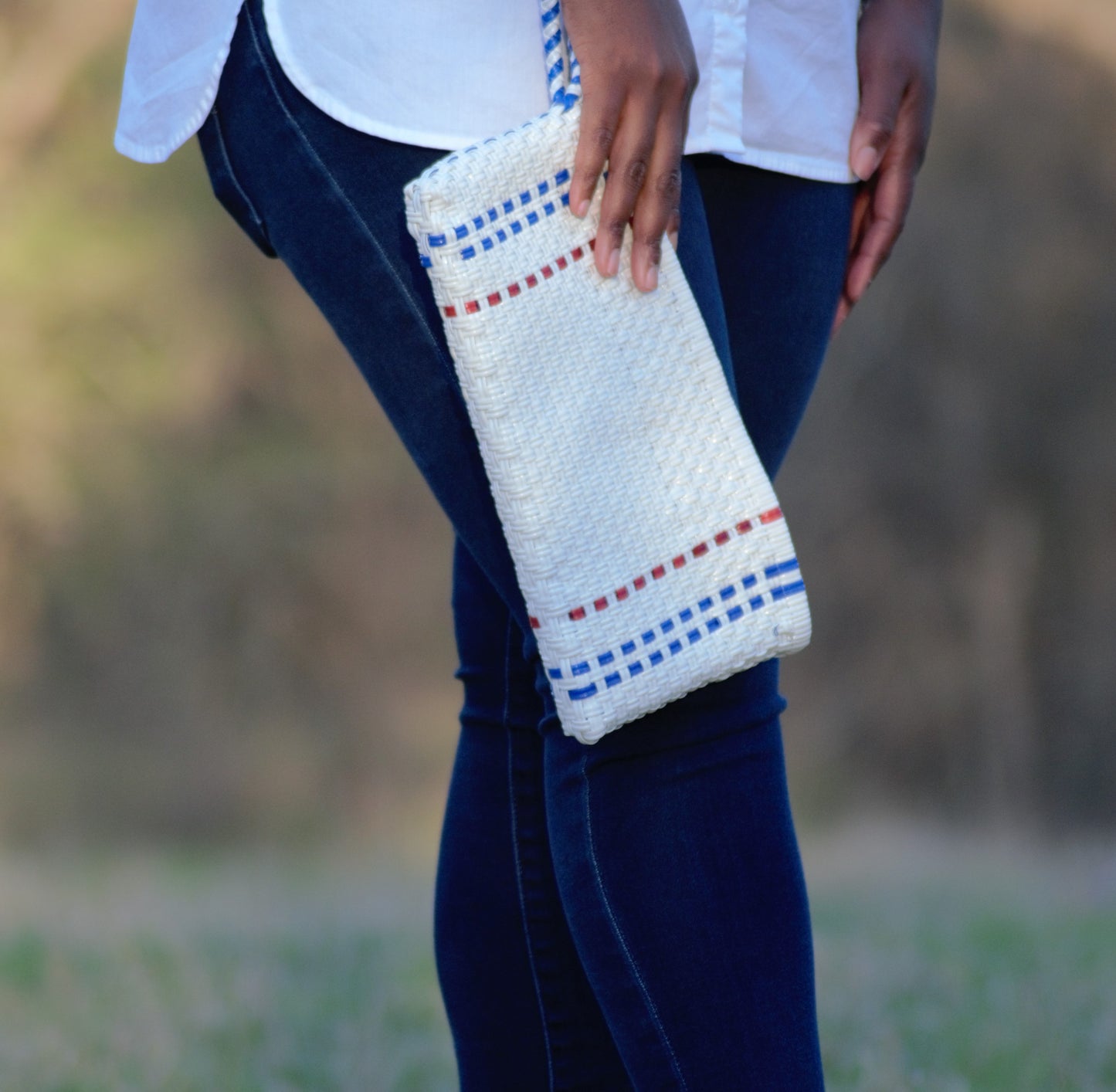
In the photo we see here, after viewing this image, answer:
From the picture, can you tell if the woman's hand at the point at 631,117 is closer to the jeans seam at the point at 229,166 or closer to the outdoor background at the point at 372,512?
the jeans seam at the point at 229,166

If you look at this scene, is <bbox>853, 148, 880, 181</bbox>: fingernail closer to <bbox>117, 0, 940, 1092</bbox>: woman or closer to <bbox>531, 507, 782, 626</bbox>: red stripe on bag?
<bbox>117, 0, 940, 1092</bbox>: woman

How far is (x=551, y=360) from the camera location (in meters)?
0.67

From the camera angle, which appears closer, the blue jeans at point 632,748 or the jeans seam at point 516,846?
the blue jeans at point 632,748

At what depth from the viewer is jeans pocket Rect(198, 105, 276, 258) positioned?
77 cm

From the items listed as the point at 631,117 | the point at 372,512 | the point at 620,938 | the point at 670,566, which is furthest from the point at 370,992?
the point at 372,512

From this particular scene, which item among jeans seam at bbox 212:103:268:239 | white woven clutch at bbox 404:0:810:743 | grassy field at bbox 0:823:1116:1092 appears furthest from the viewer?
grassy field at bbox 0:823:1116:1092

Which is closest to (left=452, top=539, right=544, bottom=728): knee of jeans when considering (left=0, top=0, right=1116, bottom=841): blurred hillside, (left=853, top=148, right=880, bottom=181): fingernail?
(left=853, top=148, right=880, bottom=181): fingernail

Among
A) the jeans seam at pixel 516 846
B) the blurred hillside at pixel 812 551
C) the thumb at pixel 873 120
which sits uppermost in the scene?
the thumb at pixel 873 120

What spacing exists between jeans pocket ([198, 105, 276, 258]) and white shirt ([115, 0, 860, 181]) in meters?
0.02

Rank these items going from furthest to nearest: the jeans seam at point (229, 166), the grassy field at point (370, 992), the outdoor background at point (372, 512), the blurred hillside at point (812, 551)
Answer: the blurred hillside at point (812, 551)
the outdoor background at point (372, 512)
the grassy field at point (370, 992)
the jeans seam at point (229, 166)

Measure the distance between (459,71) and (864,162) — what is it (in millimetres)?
292

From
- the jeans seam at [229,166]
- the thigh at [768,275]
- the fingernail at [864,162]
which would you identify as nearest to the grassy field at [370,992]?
the thigh at [768,275]

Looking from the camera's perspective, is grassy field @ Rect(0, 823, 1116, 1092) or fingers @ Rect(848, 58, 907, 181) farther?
grassy field @ Rect(0, 823, 1116, 1092)

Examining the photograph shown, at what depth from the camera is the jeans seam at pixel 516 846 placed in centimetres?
84
